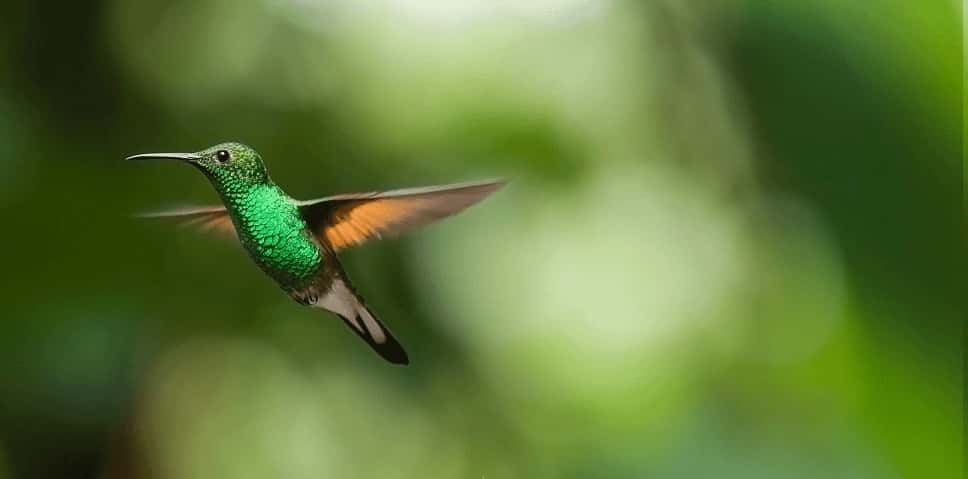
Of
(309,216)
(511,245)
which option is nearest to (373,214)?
(309,216)

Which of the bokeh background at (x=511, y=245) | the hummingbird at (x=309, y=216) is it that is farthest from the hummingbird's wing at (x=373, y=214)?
the bokeh background at (x=511, y=245)

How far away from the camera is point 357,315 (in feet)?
1.53

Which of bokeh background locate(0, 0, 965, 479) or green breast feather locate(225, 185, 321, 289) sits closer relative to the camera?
green breast feather locate(225, 185, 321, 289)

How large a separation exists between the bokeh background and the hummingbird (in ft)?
1.00

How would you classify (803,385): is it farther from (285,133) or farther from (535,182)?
(285,133)

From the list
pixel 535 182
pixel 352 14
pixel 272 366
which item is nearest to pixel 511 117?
pixel 535 182

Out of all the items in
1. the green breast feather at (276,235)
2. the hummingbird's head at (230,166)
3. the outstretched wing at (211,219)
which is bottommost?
the outstretched wing at (211,219)

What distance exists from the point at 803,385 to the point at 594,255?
207 mm

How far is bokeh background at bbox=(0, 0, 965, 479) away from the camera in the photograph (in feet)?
2.32

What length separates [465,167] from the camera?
2.57 feet

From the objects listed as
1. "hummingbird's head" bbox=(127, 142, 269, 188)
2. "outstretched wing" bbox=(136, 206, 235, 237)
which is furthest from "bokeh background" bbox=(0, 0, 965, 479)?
"hummingbird's head" bbox=(127, 142, 269, 188)

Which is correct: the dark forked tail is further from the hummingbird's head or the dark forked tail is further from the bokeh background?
the bokeh background

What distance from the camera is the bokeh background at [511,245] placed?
2.32 feet

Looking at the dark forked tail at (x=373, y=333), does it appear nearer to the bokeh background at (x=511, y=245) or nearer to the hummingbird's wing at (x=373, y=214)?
the hummingbird's wing at (x=373, y=214)
